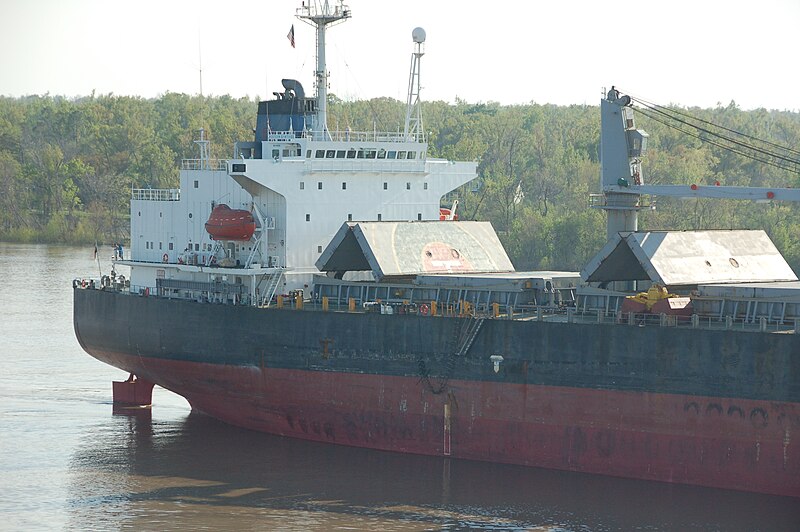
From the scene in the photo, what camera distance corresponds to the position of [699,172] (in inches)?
2751

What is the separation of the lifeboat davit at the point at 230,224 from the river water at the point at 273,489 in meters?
5.20

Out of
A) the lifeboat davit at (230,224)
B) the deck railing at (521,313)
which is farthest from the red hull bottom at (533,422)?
the lifeboat davit at (230,224)

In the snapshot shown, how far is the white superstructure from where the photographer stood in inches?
1437

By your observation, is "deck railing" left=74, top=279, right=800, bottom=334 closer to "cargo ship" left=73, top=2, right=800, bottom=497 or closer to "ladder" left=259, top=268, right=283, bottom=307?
"cargo ship" left=73, top=2, right=800, bottom=497

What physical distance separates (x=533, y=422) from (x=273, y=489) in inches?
238

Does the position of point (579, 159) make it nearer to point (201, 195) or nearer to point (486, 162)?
point (486, 162)

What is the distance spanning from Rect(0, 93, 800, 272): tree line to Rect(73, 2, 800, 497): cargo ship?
21.8 metres

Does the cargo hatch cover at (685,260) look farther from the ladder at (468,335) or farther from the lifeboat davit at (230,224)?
the lifeboat davit at (230,224)

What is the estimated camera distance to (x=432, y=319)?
3173cm

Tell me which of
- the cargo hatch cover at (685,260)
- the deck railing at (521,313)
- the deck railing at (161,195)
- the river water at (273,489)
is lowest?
the river water at (273,489)

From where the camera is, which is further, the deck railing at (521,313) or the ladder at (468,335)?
the ladder at (468,335)

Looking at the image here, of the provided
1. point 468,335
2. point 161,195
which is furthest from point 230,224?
point 468,335

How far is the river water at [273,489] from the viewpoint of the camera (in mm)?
27594

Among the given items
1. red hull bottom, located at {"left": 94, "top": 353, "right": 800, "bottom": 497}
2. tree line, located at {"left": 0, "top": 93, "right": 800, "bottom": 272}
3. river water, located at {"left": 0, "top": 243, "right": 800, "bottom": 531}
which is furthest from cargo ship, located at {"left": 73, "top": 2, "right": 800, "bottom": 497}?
tree line, located at {"left": 0, "top": 93, "right": 800, "bottom": 272}
